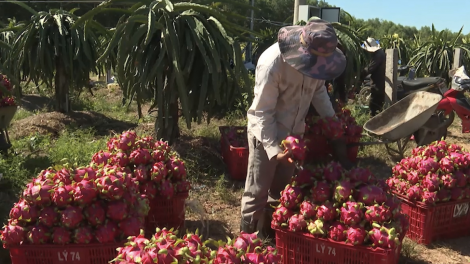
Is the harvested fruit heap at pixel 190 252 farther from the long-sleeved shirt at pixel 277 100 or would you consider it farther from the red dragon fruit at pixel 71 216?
the long-sleeved shirt at pixel 277 100

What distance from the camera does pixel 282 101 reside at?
9.94 ft

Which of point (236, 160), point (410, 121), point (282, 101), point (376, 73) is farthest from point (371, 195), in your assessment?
point (376, 73)

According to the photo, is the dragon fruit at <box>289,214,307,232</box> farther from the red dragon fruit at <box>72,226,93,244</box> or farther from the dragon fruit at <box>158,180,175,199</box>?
the red dragon fruit at <box>72,226,93,244</box>

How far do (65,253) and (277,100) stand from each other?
163 centimetres

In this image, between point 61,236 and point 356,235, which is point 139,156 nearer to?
point 61,236

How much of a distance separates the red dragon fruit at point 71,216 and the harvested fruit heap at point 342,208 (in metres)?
1.21

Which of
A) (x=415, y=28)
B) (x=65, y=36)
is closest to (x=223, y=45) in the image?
(x=65, y=36)

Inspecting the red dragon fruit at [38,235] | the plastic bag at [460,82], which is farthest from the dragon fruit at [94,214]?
the plastic bag at [460,82]

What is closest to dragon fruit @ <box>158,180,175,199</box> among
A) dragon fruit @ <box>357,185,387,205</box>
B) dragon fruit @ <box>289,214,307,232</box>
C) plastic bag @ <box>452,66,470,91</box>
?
dragon fruit @ <box>289,214,307,232</box>

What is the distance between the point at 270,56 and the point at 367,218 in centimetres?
117

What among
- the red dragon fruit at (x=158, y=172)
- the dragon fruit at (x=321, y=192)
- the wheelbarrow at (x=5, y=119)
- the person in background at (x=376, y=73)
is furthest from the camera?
the person in background at (x=376, y=73)

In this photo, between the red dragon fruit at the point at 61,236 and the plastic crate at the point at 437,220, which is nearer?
the red dragon fruit at the point at 61,236

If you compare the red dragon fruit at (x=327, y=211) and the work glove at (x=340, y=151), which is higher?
the work glove at (x=340, y=151)

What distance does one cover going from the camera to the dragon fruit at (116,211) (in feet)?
8.30
